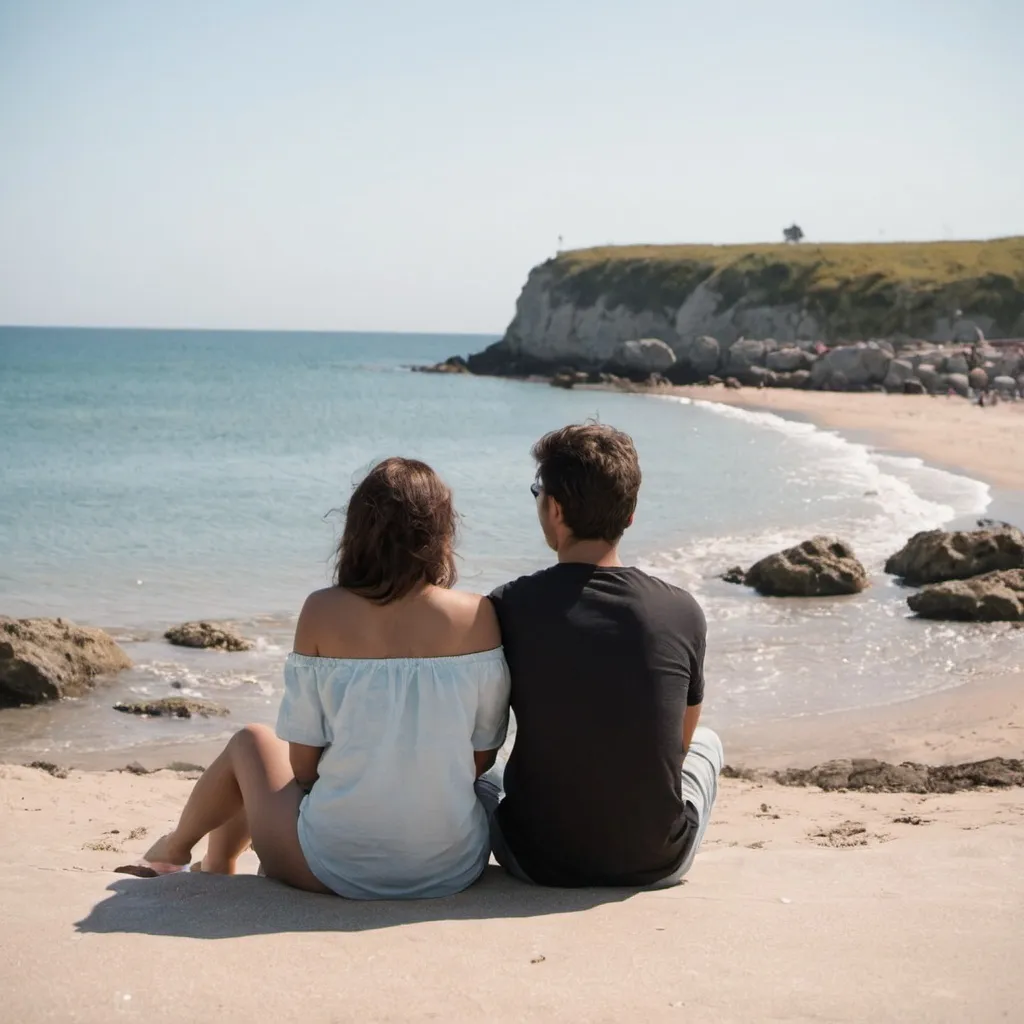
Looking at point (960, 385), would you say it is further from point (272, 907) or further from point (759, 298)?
point (272, 907)

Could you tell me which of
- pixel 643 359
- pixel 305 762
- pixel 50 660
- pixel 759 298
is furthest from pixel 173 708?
pixel 759 298

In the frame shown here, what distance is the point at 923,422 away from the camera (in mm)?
34750

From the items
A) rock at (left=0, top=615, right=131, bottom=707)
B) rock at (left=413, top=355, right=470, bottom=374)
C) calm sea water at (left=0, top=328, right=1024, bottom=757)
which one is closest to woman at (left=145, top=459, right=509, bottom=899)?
calm sea water at (left=0, top=328, right=1024, bottom=757)

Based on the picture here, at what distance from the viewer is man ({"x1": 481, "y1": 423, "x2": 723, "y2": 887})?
141 inches

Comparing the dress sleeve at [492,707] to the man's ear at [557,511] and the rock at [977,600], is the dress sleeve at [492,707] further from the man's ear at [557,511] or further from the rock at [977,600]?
the rock at [977,600]

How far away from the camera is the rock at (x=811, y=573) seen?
1285 centimetres

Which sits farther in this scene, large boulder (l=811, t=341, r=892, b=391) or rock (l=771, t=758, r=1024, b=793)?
large boulder (l=811, t=341, r=892, b=391)

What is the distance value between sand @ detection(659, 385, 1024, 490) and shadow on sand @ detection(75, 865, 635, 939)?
64.7 ft

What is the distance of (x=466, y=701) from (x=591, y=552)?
59cm

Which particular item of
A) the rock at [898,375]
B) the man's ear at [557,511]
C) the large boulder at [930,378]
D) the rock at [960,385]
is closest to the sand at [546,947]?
the man's ear at [557,511]

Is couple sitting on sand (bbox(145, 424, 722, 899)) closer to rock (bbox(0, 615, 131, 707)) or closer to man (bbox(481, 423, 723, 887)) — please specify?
man (bbox(481, 423, 723, 887))

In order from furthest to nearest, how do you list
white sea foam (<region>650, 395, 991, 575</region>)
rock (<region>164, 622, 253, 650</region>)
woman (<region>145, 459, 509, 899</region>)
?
white sea foam (<region>650, 395, 991, 575</region>), rock (<region>164, 622, 253, 650</region>), woman (<region>145, 459, 509, 899</region>)

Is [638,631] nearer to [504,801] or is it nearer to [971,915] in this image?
[504,801]

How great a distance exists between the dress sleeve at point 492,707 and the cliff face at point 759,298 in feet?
191
